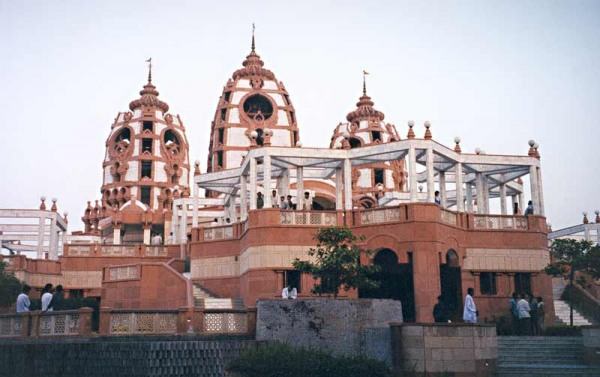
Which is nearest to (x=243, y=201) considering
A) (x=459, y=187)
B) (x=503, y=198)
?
(x=459, y=187)

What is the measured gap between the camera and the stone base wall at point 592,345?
22.9 meters

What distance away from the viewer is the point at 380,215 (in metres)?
32.9

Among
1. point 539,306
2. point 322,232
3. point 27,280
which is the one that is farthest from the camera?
point 27,280

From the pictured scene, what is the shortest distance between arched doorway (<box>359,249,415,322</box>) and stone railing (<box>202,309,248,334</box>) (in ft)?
39.0

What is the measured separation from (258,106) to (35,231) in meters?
18.3

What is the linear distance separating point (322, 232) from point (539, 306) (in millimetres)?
9689

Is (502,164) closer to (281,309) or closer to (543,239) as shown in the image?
(543,239)

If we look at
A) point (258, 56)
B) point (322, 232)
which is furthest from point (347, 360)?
point (258, 56)

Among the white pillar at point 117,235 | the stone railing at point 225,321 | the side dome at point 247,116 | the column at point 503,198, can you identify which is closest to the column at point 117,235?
the white pillar at point 117,235

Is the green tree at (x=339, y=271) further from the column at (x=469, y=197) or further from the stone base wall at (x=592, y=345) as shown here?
the column at (x=469, y=197)

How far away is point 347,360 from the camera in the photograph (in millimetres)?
19516

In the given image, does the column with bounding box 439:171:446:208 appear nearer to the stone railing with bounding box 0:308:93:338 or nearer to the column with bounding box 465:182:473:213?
the column with bounding box 465:182:473:213

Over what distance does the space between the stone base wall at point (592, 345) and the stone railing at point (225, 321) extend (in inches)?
388

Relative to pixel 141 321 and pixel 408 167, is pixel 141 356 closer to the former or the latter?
pixel 141 321
